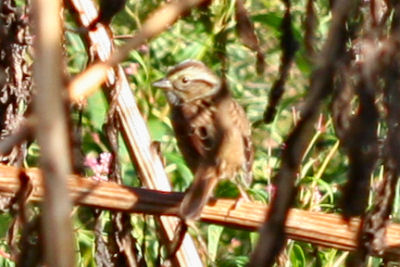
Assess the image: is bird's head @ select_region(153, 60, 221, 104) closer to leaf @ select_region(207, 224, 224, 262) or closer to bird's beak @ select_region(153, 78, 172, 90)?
bird's beak @ select_region(153, 78, 172, 90)

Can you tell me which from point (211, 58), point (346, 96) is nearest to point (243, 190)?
point (211, 58)

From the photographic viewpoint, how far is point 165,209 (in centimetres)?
249

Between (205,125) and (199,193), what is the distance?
33.6 inches

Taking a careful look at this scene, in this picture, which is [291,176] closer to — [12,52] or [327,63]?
[327,63]

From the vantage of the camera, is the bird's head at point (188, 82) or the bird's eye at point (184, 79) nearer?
the bird's head at point (188, 82)

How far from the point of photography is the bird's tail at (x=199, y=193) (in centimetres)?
255

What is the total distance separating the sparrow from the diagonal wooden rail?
0.62 metres

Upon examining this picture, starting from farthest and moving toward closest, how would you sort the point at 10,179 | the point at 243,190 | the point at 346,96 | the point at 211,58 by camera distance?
1. the point at 211,58
2. the point at 243,190
3. the point at 10,179
4. the point at 346,96

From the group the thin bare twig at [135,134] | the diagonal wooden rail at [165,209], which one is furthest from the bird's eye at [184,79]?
the diagonal wooden rail at [165,209]

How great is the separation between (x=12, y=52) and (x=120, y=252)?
0.61 m

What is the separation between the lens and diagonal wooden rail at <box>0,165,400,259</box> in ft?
7.50

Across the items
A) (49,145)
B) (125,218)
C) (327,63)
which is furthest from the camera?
(125,218)

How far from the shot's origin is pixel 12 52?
9.16ft

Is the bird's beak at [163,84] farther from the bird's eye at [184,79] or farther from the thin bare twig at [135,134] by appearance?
the thin bare twig at [135,134]
